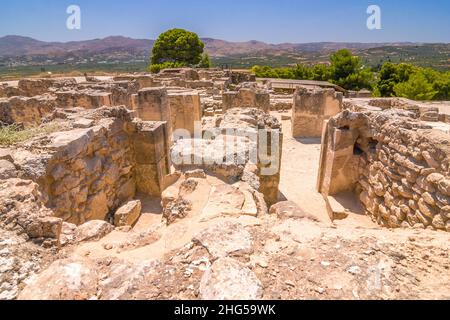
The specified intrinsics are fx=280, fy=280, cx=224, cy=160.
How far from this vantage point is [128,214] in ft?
17.6

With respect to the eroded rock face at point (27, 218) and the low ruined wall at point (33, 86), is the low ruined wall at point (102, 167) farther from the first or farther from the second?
the low ruined wall at point (33, 86)

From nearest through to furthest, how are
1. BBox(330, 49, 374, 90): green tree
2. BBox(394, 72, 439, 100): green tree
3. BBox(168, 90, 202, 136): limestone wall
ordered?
BBox(168, 90, 202, 136): limestone wall, BBox(394, 72, 439, 100): green tree, BBox(330, 49, 374, 90): green tree

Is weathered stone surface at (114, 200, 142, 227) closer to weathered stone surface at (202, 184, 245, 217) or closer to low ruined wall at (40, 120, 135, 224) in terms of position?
low ruined wall at (40, 120, 135, 224)

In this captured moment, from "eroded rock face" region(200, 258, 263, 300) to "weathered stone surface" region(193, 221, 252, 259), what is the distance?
0.17 meters

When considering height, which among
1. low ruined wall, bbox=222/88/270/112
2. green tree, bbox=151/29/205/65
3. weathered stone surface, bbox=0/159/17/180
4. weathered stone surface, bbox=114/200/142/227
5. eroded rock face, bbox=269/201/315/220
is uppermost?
green tree, bbox=151/29/205/65

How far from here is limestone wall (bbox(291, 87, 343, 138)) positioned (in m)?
12.5

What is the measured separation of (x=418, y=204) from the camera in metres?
4.53

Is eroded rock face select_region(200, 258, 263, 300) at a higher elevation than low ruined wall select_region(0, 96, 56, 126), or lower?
lower

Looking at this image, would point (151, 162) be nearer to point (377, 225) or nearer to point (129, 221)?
point (129, 221)

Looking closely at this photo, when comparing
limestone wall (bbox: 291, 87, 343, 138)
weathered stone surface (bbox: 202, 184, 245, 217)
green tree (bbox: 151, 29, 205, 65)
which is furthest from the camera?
green tree (bbox: 151, 29, 205, 65)

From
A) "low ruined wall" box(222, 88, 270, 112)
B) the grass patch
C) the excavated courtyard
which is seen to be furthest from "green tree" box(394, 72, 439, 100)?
the grass patch

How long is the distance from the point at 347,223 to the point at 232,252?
4281mm

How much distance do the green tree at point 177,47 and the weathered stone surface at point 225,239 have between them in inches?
1402
